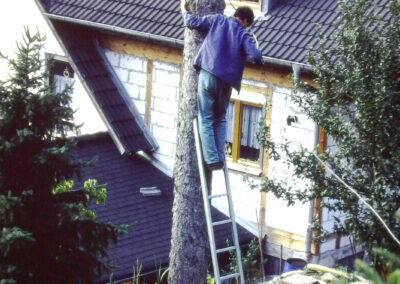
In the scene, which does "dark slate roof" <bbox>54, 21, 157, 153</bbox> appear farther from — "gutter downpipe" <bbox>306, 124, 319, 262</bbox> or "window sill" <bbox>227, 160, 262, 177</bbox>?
"gutter downpipe" <bbox>306, 124, 319, 262</bbox>

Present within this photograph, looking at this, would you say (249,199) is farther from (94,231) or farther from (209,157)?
(94,231)

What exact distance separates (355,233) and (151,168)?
26.8 ft

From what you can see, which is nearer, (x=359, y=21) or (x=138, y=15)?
(x=359, y=21)

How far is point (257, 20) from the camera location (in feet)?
50.9

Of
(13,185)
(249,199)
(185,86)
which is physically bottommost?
(249,199)

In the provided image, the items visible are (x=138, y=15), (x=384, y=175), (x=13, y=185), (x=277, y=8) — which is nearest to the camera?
(x=13, y=185)

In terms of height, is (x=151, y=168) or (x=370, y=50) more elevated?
(x=370, y=50)

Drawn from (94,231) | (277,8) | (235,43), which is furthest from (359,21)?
(277,8)

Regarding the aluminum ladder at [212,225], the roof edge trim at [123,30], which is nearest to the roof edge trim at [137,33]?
the roof edge trim at [123,30]

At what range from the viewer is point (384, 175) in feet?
30.0

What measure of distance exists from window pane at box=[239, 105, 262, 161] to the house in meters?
0.02

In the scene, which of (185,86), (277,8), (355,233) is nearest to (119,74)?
(277,8)

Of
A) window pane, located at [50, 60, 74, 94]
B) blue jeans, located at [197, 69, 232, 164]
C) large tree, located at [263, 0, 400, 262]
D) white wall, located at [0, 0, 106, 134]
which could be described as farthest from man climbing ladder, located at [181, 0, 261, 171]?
window pane, located at [50, 60, 74, 94]

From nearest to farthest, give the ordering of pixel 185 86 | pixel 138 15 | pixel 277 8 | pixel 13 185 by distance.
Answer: pixel 13 185
pixel 185 86
pixel 277 8
pixel 138 15
